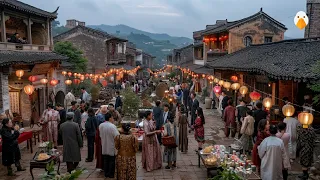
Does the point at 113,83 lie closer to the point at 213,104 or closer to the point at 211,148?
the point at 213,104

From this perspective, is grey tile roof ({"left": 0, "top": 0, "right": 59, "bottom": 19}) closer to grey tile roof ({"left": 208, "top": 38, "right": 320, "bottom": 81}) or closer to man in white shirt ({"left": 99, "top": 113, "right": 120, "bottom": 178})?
man in white shirt ({"left": 99, "top": 113, "right": 120, "bottom": 178})

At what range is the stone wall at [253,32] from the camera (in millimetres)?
21844

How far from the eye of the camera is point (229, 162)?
6.66 metres

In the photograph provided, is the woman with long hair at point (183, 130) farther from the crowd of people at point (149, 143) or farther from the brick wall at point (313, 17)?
the brick wall at point (313, 17)

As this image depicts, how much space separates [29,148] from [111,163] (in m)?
4.83

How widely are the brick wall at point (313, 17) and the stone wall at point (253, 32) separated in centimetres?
401

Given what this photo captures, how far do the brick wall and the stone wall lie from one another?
4013 millimetres

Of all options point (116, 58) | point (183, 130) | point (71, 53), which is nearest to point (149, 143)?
point (183, 130)

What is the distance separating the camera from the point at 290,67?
34.4ft

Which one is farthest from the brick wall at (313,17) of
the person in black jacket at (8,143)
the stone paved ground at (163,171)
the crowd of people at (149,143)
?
the person in black jacket at (8,143)

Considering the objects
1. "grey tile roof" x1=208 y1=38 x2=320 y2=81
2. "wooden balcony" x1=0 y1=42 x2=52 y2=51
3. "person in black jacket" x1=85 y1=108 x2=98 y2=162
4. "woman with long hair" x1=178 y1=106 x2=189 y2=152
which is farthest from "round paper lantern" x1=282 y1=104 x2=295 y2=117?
"wooden balcony" x1=0 y1=42 x2=52 y2=51

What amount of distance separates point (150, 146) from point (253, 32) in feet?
53.1

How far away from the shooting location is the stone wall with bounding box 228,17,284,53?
21.8m

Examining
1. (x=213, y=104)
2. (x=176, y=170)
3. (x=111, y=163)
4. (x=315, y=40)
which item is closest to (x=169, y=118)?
(x=176, y=170)
